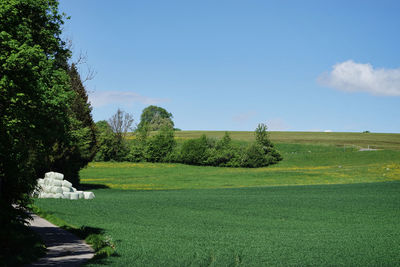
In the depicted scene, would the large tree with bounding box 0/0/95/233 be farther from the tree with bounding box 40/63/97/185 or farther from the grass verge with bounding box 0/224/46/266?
the tree with bounding box 40/63/97/185

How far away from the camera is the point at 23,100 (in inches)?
595

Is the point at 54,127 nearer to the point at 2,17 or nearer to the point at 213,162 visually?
the point at 2,17

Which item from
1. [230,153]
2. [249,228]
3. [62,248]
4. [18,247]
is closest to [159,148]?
[230,153]

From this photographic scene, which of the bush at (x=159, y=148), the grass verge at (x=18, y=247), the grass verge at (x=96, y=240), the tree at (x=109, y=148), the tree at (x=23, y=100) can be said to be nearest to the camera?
the grass verge at (x=18, y=247)

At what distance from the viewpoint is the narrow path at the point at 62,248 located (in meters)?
11.1

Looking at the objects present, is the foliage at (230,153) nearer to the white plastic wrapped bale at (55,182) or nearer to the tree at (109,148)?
the tree at (109,148)

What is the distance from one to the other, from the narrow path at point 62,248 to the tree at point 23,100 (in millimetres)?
1195

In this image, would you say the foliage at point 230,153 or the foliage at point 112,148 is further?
the foliage at point 112,148

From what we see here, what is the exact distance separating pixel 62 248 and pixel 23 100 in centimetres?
518

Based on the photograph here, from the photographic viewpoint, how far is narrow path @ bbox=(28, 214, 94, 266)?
11.1 metres

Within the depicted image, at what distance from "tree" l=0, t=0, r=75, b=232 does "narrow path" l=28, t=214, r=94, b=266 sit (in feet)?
3.92

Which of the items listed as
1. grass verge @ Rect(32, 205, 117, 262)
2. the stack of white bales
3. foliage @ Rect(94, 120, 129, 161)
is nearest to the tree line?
foliage @ Rect(94, 120, 129, 161)

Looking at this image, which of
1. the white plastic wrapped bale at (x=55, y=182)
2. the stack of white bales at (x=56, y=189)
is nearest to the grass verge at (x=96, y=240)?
the stack of white bales at (x=56, y=189)

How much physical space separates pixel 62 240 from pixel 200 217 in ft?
31.9
